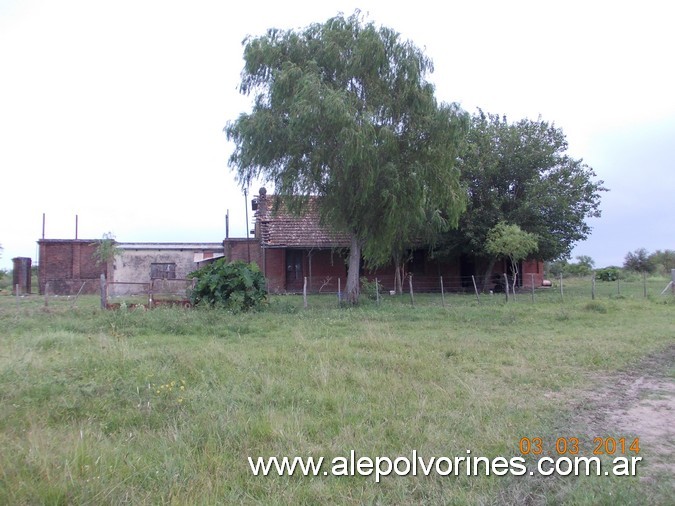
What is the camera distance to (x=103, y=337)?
10.5m

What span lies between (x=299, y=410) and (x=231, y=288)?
38.7ft

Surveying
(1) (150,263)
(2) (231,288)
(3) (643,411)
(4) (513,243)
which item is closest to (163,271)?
(1) (150,263)

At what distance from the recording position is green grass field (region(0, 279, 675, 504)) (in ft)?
12.1

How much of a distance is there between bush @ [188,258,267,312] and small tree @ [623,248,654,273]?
51092mm

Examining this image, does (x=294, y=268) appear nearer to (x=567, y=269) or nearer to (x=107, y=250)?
(x=107, y=250)

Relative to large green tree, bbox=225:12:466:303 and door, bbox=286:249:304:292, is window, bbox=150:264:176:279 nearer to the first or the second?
door, bbox=286:249:304:292

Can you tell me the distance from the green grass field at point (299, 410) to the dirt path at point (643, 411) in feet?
0.16

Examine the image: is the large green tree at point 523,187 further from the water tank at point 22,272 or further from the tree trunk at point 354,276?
the water tank at point 22,272

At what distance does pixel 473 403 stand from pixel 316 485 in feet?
8.54

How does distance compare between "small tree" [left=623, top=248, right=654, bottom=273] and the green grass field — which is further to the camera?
"small tree" [left=623, top=248, right=654, bottom=273]

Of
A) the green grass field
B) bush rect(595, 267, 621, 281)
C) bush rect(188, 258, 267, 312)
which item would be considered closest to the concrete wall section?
bush rect(188, 258, 267, 312)

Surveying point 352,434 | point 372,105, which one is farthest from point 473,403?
point 372,105

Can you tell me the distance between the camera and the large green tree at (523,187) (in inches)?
1000
